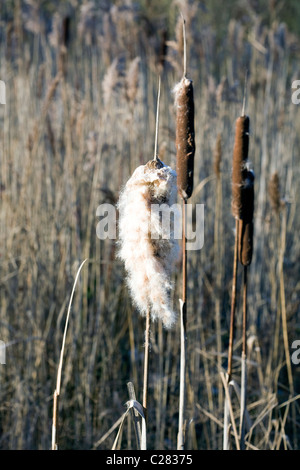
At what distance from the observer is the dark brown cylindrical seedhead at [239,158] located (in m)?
1.21

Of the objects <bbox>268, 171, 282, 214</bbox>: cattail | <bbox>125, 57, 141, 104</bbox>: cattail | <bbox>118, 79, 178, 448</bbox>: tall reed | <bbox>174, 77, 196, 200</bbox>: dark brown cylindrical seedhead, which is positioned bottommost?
<bbox>118, 79, 178, 448</bbox>: tall reed

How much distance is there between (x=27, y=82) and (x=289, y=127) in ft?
5.86

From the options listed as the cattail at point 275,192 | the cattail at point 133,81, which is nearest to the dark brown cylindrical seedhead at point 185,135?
the cattail at point 275,192

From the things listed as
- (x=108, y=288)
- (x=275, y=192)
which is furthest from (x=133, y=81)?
(x=108, y=288)

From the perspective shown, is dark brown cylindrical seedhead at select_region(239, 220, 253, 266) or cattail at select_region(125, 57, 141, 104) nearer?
dark brown cylindrical seedhead at select_region(239, 220, 253, 266)

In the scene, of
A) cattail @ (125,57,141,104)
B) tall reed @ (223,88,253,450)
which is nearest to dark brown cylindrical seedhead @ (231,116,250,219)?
tall reed @ (223,88,253,450)

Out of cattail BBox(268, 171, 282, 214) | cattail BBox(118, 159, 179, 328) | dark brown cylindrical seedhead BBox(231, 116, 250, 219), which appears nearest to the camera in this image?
cattail BBox(118, 159, 179, 328)

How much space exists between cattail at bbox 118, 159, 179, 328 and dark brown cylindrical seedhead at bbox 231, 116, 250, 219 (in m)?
0.28

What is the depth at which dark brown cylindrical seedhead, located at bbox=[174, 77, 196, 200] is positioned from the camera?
102 cm

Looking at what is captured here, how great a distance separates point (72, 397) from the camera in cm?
228

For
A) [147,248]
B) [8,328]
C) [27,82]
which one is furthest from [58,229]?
[147,248]

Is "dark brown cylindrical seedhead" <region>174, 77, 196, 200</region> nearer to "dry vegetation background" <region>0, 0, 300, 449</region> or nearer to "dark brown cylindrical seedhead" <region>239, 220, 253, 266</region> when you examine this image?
"dark brown cylindrical seedhead" <region>239, 220, 253, 266</region>

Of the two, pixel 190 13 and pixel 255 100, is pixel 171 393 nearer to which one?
pixel 190 13

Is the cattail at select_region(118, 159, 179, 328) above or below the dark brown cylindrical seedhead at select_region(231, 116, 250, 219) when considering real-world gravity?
below
